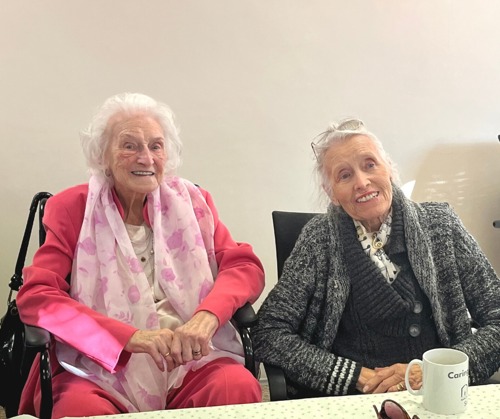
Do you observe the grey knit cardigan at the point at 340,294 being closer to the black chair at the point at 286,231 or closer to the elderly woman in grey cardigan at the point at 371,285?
the elderly woman in grey cardigan at the point at 371,285

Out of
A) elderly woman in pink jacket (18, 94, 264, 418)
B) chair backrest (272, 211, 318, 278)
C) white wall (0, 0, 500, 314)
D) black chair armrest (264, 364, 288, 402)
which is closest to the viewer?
black chair armrest (264, 364, 288, 402)

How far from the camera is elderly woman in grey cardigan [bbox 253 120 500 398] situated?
1.67 meters

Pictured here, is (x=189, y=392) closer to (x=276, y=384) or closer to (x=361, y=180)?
(x=276, y=384)

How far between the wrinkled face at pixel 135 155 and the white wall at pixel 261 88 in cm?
71

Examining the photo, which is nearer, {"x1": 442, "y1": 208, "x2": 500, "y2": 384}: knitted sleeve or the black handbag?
{"x1": 442, "y1": 208, "x2": 500, "y2": 384}: knitted sleeve

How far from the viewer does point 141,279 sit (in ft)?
5.83

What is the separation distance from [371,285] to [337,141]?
0.47 meters

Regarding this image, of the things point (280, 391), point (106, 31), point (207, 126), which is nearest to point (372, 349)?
point (280, 391)

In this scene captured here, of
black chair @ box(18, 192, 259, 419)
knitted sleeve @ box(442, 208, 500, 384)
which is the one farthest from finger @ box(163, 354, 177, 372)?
knitted sleeve @ box(442, 208, 500, 384)

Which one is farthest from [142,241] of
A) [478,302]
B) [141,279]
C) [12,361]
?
[478,302]

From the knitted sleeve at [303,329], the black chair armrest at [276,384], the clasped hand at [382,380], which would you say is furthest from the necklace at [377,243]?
the black chair armrest at [276,384]

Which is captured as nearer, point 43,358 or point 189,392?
point 43,358

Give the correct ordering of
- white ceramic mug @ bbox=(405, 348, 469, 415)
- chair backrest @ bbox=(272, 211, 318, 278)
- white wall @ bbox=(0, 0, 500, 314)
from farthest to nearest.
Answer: white wall @ bbox=(0, 0, 500, 314) < chair backrest @ bbox=(272, 211, 318, 278) < white ceramic mug @ bbox=(405, 348, 469, 415)

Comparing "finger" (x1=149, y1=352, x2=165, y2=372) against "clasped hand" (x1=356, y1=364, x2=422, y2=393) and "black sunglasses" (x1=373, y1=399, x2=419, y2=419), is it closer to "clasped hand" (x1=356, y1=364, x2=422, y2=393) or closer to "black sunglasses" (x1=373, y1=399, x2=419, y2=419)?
"clasped hand" (x1=356, y1=364, x2=422, y2=393)
